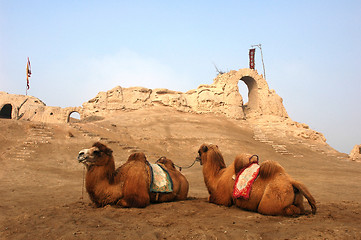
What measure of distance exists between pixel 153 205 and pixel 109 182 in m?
1.01

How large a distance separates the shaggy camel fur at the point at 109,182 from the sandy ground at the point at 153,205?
28 cm

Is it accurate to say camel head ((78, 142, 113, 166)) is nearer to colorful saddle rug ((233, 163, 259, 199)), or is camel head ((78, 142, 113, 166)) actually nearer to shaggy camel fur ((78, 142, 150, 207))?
shaggy camel fur ((78, 142, 150, 207))

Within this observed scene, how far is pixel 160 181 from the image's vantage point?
588cm

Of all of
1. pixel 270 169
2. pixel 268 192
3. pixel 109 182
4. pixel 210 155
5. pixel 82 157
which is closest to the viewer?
pixel 268 192

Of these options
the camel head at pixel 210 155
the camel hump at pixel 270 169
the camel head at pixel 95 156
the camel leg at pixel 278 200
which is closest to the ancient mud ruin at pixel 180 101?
the camel head at pixel 210 155

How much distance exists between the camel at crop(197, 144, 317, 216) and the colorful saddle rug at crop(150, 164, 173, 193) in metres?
0.99

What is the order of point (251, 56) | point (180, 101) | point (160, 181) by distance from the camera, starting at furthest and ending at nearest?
point (251, 56) < point (180, 101) < point (160, 181)

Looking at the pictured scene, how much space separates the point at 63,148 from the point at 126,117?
11272 mm

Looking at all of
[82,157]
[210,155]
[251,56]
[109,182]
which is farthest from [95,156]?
[251,56]

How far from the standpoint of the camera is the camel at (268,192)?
4.51 metres

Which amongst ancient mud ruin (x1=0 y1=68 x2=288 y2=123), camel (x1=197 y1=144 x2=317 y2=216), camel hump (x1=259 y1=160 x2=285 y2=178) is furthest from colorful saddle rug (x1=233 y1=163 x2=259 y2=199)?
ancient mud ruin (x1=0 y1=68 x2=288 y2=123)

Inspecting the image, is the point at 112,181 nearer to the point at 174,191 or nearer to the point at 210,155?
the point at 174,191

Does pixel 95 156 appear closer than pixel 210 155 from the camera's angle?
Yes

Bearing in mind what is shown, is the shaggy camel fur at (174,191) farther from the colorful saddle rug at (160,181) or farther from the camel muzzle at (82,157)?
the camel muzzle at (82,157)
